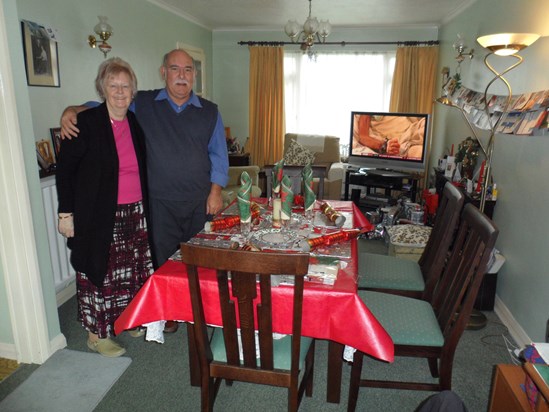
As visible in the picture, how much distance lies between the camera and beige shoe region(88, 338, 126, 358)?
216cm

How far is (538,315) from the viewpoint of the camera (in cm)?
221

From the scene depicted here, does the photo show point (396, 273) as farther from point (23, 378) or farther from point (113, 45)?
point (113, 45)

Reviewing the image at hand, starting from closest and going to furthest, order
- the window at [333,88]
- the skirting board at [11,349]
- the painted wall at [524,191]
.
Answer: the skirting board at [11,349] < the painted wall at [524,191] < the window at [333,88]

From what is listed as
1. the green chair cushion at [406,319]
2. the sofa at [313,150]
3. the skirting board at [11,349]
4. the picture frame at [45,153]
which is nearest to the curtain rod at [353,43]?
the sofa at [313,150]

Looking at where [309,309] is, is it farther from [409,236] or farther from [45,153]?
[45,153]

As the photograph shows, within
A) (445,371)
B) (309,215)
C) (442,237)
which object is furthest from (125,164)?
(445,371)

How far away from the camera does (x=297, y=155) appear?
5238mm

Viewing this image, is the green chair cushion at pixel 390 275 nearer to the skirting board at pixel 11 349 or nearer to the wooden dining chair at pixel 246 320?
the wooden dining chair at pixel 246 320

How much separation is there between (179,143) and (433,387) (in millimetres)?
1671

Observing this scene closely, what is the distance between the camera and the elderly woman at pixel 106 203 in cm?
189

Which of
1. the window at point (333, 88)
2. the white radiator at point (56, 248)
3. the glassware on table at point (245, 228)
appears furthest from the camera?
the window at point (333, 88)

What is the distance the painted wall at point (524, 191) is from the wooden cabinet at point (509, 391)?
2.97 ft

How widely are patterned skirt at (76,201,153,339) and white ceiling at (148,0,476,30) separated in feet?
9.91

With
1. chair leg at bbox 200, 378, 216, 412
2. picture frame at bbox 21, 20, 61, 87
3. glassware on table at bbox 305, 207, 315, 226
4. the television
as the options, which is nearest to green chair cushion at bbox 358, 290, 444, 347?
glassware on table at bbox 305, 207, 315, 226
